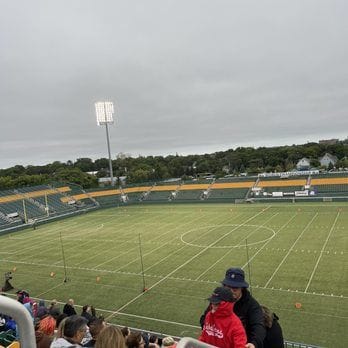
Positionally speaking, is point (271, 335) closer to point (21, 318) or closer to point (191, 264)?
point (21, 318)

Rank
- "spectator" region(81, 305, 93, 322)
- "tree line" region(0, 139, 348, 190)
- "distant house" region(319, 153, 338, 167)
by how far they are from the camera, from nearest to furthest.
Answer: "spectator" region(81, 305, 93, 322) → "tree line" region(0, 139, 348, 190) → "distant house" region(319, 153, 338, 167)

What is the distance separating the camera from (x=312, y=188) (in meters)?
50.1

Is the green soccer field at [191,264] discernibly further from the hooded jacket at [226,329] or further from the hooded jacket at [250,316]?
the hooded jacket at [226,329]

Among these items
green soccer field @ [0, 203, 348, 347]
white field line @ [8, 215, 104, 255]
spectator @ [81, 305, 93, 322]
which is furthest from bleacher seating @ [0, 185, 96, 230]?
spectator @ [81, 305, 93, 322]

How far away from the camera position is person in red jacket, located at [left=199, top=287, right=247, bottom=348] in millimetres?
3825

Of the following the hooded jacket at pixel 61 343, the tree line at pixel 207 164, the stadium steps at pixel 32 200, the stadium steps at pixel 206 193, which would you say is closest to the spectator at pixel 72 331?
the hooded jacket at pixel 61 343

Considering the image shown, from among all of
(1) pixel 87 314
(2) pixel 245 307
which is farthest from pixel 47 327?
(1) pixel 87 314

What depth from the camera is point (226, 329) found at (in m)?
3.88

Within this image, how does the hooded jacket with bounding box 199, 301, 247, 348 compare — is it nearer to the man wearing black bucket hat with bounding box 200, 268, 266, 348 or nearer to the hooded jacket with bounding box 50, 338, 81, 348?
the man wearing black bucket hat with bounding box 200, 268, 266, 348

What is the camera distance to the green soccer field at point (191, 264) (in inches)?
638

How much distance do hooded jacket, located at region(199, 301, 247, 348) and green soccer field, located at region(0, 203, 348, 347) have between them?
9.88m

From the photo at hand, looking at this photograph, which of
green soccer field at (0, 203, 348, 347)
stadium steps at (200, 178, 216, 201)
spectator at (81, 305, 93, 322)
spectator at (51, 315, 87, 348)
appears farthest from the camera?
stadium steps at (200, 178, 216, 201)

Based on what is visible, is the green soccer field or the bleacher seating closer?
the green soccer field

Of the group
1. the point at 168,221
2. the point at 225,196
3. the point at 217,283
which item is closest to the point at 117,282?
the point at 217,283
